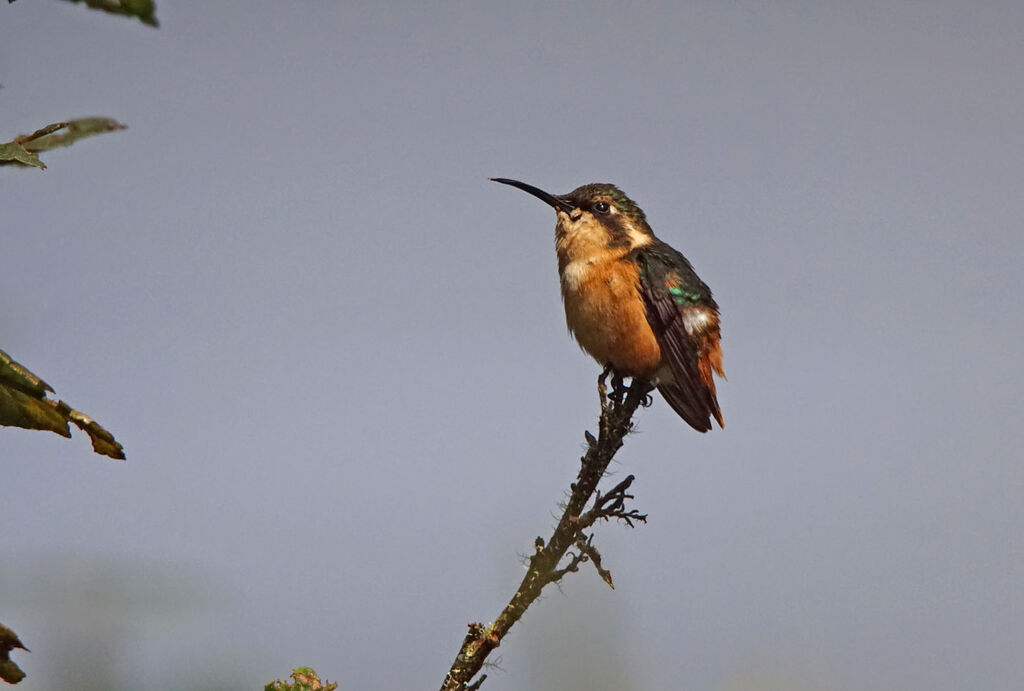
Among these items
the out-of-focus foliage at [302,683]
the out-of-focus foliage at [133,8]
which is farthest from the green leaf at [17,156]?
the out-of-focus foliage at [302,683]

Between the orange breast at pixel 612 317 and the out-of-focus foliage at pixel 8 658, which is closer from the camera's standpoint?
the out-of-focus foliage at pixel 8 658

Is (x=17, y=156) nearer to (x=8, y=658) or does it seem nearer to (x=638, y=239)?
(x=8, y=658)

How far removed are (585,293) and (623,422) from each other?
2.46 meters

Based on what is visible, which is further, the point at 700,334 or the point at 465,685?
the point at 700,334

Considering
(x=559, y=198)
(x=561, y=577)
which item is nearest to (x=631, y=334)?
(x=559, y=198)

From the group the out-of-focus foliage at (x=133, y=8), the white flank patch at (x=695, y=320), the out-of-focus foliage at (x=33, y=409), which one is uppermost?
the white flank patch at (x=695, y=320)

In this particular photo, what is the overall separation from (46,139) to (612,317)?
5013 millimetres

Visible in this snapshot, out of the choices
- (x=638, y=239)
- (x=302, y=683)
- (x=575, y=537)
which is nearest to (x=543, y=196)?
(x=638, y=239)

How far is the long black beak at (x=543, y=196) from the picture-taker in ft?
25.3

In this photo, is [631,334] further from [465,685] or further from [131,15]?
[131,15]

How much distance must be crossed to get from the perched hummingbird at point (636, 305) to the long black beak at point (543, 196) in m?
0.02

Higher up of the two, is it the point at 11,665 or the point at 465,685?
the point at 465,685

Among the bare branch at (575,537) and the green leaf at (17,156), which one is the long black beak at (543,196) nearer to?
the bare branch at (575,537)

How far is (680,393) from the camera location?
6938mm
